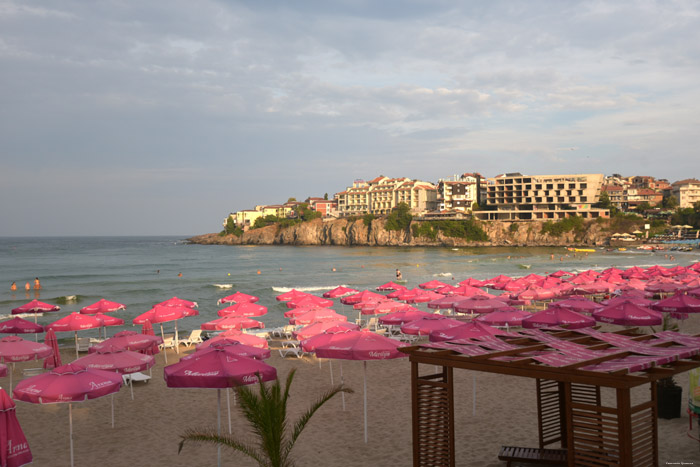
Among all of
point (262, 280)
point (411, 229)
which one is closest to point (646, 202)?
point (411, 229)

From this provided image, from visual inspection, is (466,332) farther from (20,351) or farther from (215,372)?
(20,351)

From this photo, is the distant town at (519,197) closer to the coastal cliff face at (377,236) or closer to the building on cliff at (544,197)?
the building on cliff at (544,197)

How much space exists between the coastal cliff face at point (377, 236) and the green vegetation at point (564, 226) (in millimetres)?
732

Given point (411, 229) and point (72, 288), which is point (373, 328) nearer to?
point (72, 288)

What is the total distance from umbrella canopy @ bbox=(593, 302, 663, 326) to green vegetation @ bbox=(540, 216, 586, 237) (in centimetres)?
10440

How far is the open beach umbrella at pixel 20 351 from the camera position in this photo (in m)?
12.0

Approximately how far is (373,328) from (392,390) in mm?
9665

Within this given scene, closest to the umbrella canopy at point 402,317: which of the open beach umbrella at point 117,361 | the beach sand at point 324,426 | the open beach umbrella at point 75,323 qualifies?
the beach sand at point 324,426

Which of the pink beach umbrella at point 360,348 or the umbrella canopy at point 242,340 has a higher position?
the pink beach umbrella at point 360,348

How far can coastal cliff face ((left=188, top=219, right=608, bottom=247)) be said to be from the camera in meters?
113

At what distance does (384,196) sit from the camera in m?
152

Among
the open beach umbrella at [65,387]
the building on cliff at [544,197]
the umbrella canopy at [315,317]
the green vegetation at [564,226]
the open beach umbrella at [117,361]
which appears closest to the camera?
the open beach umbrella at [65,387]

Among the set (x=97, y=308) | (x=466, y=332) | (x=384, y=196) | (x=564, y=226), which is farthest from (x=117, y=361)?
(x=384, y=196)

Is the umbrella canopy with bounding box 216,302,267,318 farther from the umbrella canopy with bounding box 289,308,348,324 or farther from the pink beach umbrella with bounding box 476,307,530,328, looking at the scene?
the pink beach umbrella with bounding box 476,307,530,328
